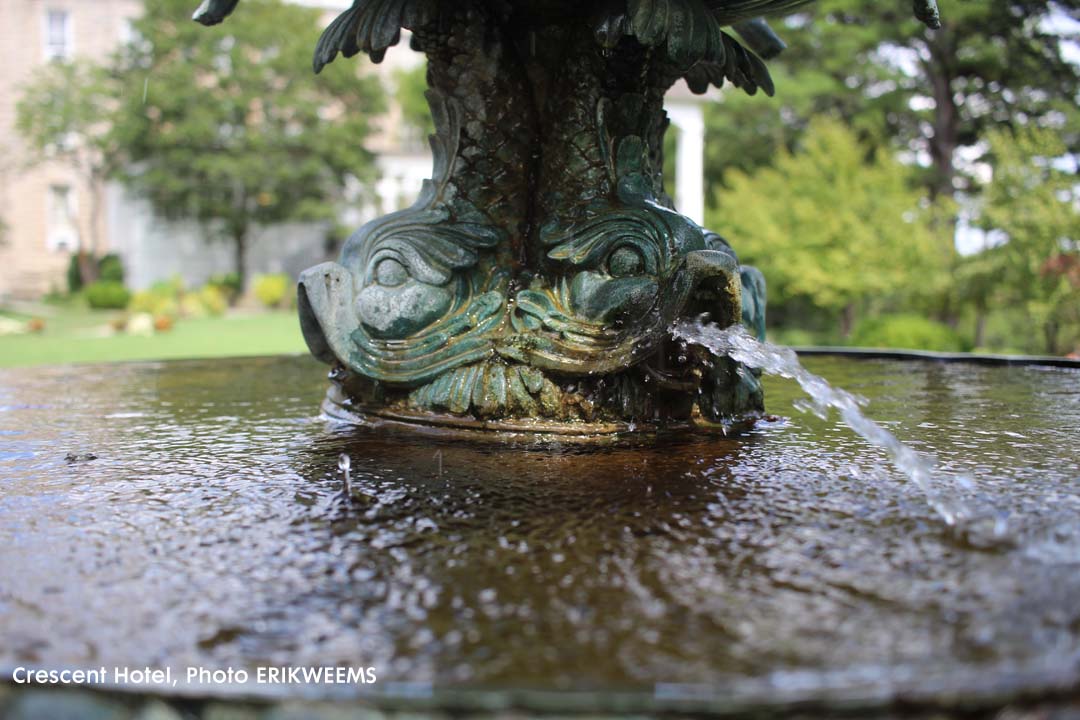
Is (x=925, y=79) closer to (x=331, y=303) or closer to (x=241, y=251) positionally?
(x=241, y=251)

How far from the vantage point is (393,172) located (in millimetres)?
31250

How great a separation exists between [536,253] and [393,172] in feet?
94.7

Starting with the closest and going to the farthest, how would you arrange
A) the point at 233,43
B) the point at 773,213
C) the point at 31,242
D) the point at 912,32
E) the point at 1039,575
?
1. the point at 1039,575
2. the point at 773,213
3. the point at 912,32
4. the point at 233,43
5. the point at 31,242

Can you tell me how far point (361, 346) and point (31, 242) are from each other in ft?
102

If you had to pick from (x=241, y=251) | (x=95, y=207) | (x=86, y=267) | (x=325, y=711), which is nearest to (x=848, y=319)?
→ (x=241, y=251)

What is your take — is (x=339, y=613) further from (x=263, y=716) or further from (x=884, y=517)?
(x=884, y=517)

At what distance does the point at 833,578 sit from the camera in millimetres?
1646

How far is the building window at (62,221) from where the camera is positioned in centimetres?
2961

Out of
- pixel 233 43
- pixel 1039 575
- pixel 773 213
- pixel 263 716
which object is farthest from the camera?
pixel 233 43

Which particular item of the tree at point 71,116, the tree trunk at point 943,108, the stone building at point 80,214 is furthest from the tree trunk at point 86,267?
the tree trunk at point 943,108

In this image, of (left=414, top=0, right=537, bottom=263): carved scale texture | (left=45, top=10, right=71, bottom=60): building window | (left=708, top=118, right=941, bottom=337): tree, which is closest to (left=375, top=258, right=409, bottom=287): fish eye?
(left=414, top=0, right=537, bottom=263): carved scale texture

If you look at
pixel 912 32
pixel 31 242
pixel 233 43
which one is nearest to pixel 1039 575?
pixel 912 32

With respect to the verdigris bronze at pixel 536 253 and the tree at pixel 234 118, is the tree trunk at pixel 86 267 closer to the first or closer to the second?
the tree at pixel 234 118

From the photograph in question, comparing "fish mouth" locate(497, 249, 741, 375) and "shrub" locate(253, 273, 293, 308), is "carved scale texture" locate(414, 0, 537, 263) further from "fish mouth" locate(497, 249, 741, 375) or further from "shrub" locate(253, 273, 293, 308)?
"shrub" locate(253, 273, 293, 308)
